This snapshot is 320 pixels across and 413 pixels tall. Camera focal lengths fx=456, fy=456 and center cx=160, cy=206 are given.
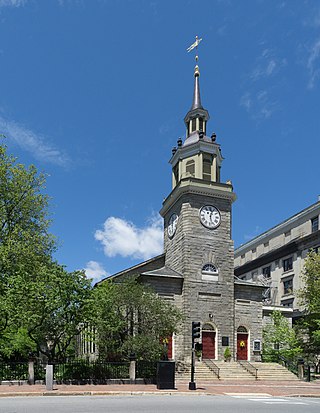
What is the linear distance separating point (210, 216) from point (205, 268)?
4544mm

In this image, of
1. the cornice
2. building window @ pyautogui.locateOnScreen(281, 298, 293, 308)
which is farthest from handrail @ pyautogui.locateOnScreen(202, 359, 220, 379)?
building window @ pyautogui.locateOnScreen(281, 298, 293, 308)

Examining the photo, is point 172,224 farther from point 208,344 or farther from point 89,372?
point 89,372

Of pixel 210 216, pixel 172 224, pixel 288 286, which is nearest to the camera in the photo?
pixel 210 216

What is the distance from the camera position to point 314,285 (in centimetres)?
3838

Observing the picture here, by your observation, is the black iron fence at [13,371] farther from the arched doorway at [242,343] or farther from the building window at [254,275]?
the building window at [254,275]

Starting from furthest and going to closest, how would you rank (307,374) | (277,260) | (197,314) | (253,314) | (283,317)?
(277,260) < (283,317) < (253,314) < (197,314) < (307,374)

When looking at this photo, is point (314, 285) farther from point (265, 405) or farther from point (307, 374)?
point (265, 405)

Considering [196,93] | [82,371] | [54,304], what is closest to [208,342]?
[82,371]

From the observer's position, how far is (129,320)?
1179 inches

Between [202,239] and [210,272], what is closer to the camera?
[210,272]


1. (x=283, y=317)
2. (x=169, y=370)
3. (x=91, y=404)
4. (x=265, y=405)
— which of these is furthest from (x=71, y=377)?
(x=283, y=317)

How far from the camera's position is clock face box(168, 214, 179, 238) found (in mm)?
40625

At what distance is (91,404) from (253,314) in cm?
2552

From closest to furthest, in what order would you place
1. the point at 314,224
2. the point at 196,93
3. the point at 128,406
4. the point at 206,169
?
1. the point at 128,406
2. the point at 206,169
3. the point at 196,93
4. the point at 314,224
